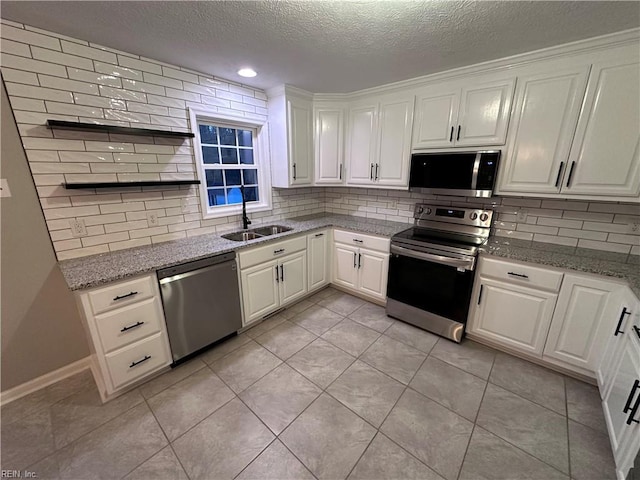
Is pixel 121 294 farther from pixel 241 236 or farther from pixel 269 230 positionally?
pixel 269 230

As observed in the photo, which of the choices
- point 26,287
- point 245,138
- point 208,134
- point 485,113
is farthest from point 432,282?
point 26,287

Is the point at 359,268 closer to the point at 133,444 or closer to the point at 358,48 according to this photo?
the point at 358,48

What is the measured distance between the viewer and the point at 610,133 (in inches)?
70.5

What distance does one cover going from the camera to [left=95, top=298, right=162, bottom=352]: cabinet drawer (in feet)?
5.51

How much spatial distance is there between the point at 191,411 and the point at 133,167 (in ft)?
6.23

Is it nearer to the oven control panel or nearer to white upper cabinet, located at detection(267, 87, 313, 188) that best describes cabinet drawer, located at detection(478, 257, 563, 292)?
the oven control panel

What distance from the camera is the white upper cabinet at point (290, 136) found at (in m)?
2.85

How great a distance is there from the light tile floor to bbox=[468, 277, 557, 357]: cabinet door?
7.1 inches

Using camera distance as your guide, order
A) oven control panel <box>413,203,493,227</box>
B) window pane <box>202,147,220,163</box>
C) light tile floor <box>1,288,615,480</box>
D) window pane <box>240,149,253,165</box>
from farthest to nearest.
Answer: window pane <box>240,149,253,165</box>, window pane <box>202,147,220,163</box>, oven control panel <box>413,203,493,227</box>, light tile floor <box>1,288,615,480</box>

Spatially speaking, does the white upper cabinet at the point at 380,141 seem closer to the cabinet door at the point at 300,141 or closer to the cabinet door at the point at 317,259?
the cabinet door at the point at 300,141

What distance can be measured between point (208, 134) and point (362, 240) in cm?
199

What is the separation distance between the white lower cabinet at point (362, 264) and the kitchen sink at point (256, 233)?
2.33ft

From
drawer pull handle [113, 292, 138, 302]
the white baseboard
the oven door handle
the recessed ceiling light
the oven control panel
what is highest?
the recessed ceiling light

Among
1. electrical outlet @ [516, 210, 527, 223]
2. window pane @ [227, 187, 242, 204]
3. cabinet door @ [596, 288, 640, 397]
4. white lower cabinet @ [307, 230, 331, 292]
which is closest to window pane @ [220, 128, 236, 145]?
window pane @ [227, 187, 242, 204]
